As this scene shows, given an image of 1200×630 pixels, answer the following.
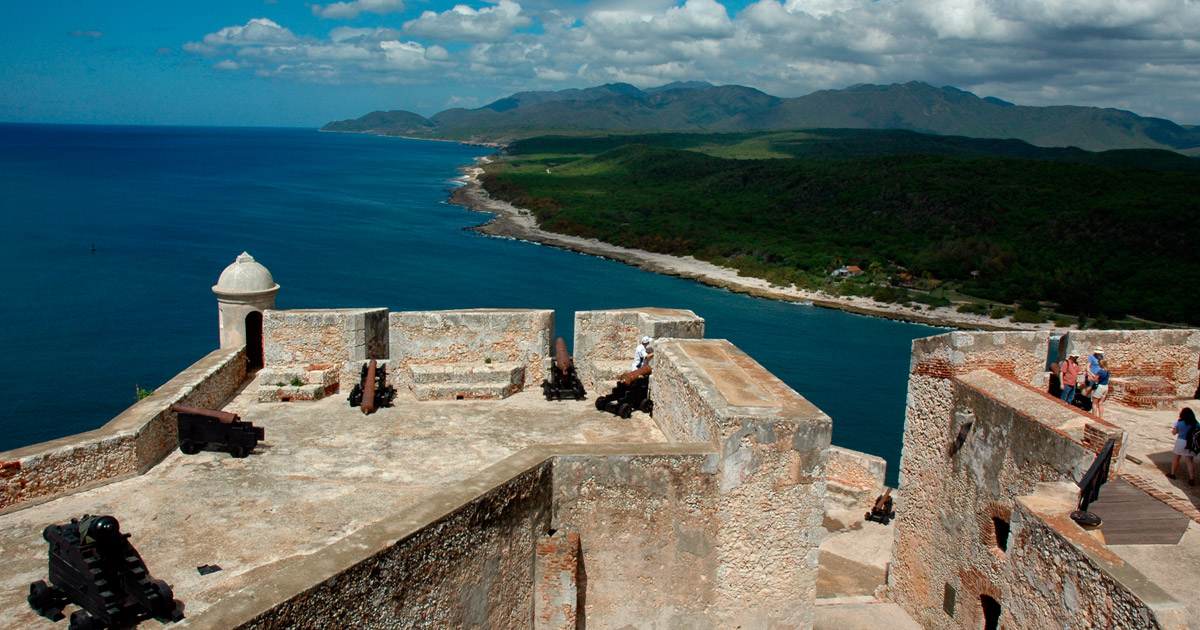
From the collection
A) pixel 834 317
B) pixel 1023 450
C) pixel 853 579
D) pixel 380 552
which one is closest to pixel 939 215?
pixel 834 317

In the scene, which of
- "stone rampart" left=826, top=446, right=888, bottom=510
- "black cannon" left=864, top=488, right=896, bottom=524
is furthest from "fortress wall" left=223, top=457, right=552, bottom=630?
"stone rampart" left=826, top=446, right=888, bottom=510

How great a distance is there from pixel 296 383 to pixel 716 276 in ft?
195

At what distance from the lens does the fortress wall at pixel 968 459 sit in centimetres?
970

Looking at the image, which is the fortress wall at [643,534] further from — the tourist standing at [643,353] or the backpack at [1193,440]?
the backpack at [1193,440]

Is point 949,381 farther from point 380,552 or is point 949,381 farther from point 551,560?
point 380,552

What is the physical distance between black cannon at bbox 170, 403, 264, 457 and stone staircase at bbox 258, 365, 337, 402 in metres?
2.04

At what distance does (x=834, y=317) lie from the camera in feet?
195

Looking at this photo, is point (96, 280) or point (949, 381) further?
point (96, 280)

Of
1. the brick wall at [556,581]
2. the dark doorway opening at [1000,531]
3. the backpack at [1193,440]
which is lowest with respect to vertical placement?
the dark doorway opening at [1000,531]

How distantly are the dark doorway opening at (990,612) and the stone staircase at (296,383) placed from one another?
9.25m

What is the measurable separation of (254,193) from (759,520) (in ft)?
374

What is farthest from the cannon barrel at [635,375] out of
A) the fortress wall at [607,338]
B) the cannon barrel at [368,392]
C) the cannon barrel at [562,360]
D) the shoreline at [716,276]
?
the shoreline at [716,276]

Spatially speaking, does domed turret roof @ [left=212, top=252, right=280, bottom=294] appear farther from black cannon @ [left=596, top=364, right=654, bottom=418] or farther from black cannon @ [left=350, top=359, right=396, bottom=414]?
black cannon @ [left=596, top=364, right=654, bottom=418]

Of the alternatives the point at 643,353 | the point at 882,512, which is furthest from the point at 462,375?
the point at 882,512
